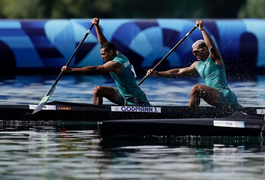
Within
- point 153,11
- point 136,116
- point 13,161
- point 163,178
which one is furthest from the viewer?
point 153,11

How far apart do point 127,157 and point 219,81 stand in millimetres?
4815

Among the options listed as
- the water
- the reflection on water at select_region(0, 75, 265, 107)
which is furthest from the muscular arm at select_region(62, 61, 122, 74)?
the reflection on water at select_region(0, 75, 265, 107)

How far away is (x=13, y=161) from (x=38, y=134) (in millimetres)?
3357

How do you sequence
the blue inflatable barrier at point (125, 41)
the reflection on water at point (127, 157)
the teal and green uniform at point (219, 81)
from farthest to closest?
the blue inflatable barrier at point (125, 41), the teal and green uniform at point (219, 81), the reflection on water at point (127, 157)

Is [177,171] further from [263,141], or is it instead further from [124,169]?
[263,141]

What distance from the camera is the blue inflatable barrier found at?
108 ft

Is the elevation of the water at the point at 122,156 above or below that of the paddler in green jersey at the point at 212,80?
below

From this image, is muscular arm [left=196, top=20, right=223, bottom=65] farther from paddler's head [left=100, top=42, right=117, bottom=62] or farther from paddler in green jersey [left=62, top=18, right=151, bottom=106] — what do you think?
paddler's head [left=100, top=42, right=117, bottom=62]

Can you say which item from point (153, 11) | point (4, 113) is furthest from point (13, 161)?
point (153, 11)

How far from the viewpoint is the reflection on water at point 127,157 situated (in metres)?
10.3

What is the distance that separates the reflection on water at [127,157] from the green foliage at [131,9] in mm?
40094

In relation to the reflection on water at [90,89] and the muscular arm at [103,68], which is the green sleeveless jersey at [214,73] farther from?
the reflection on water at [90,89]

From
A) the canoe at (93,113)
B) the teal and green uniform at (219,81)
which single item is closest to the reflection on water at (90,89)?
the canoe at (93,113)

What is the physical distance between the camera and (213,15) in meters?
59.7
